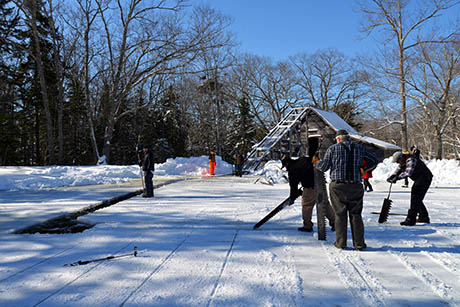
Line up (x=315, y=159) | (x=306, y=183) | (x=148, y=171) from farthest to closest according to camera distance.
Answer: (x=148, y=171) < (x=306, y=183) < (x=315, y=159)

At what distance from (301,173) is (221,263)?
2.39 m

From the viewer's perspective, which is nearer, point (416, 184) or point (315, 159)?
point (315, 159)

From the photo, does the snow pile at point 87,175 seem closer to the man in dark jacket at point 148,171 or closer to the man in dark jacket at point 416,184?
the man in dark jacket at point 148,171

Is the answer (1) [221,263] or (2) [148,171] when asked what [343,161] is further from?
(2) [148,171]

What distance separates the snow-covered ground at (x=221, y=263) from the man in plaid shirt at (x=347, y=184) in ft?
1.03

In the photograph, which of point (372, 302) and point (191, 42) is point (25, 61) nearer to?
point (191, 42)

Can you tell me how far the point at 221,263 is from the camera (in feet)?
13.2

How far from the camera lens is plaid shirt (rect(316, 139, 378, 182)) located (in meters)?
4.45

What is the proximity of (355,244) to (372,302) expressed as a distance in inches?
66.8

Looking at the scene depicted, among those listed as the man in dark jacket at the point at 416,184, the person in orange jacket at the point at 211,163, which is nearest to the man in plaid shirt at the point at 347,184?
the man in dark jacket at the point at 416,184

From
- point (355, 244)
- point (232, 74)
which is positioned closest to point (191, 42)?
point (232, 74)

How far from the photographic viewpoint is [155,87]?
39.8 metres

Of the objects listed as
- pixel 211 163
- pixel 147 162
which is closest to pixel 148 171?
pixel 147 162

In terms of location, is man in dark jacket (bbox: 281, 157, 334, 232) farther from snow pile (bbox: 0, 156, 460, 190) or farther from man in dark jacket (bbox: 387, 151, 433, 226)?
snow pile (bbox: 0, 156, 460, 190)
